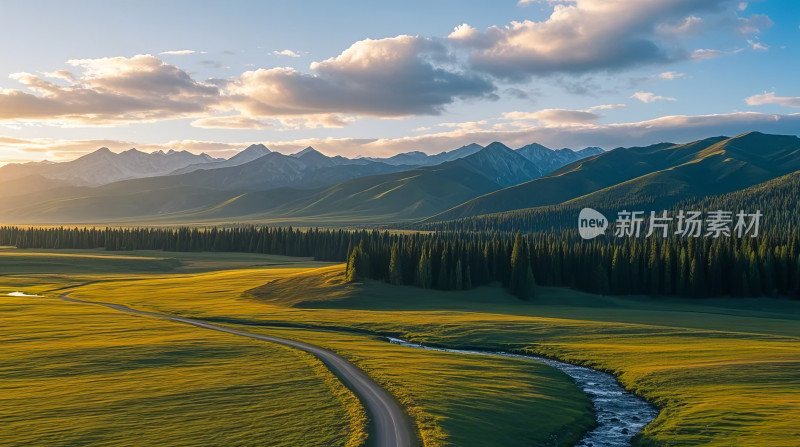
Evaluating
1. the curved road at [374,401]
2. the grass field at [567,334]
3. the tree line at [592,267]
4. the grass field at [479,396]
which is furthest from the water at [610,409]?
the tree line at [592,267]

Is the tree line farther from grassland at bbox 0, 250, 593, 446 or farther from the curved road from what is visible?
the curved road

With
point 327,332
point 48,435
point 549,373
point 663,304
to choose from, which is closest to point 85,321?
point 327,332

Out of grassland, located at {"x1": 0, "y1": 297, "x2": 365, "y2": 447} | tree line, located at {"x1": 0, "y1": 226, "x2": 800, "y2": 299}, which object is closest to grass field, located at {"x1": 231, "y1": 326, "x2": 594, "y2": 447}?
grassland, located at {"x1": 0, "y1": 297, "x2": 365, "y2": 447}

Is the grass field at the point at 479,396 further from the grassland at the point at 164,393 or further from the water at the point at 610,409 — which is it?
the grassland at the point at 164,393

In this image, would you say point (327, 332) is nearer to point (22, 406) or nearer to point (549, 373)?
point (549, 373)

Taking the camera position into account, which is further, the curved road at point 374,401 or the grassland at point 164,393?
the curved road at point 374,401

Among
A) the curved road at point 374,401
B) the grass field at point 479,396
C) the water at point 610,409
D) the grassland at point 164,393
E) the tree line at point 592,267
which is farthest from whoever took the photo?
the tree line at point 592,267
